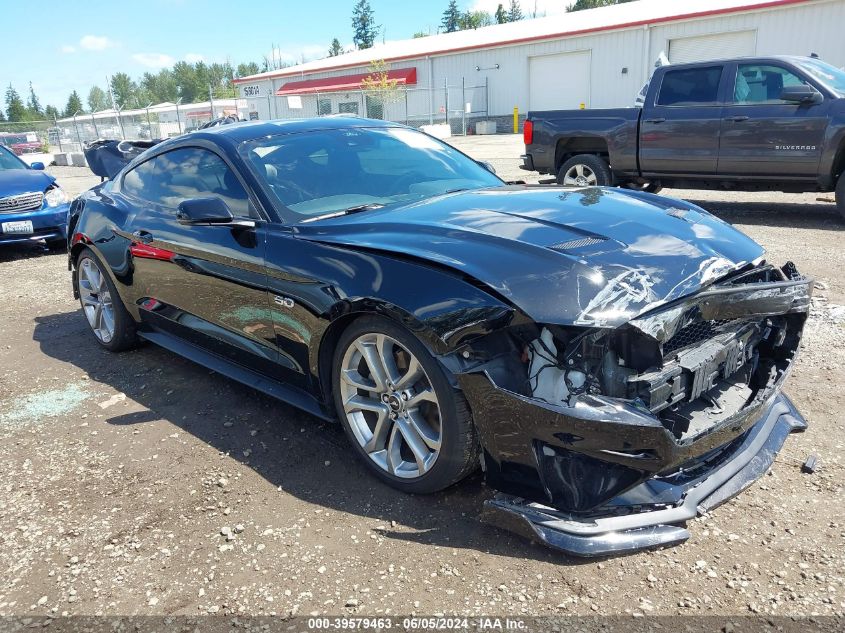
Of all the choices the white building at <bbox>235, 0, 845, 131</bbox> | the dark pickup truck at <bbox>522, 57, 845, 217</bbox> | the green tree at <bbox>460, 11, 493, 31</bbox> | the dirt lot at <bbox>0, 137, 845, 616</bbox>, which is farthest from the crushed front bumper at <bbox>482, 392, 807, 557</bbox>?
the green tree at <bbox>460, 11, 493, 31</bbox>

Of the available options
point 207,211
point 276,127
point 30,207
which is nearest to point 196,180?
point 276,127

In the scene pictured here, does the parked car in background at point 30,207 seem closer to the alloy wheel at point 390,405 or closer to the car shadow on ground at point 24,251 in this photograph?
the car shadow on ground at point 24,251

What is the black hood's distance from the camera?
240 cm

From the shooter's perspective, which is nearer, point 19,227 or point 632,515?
point 632,515

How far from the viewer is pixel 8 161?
9.93 metres

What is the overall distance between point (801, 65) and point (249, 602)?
8.97m

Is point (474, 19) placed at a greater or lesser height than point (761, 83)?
greater

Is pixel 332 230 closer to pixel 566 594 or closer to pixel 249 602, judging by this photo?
pixel 249 602

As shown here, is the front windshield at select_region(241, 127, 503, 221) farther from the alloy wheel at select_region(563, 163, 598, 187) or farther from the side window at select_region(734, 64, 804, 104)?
the alloy wheel at select_region(563, 163, 598, 187)

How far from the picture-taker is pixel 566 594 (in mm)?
2311

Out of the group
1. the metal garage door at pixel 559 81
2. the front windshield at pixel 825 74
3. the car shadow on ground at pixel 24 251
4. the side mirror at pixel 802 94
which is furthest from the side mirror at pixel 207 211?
the metal garage door at pixel 559 81

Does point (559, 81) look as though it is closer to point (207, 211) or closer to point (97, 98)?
point (207, 211)

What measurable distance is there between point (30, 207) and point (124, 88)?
165 m

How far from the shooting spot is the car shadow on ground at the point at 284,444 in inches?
107
